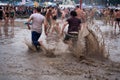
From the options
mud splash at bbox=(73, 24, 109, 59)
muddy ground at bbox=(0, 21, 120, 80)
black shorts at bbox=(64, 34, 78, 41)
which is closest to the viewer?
muddy ground at bbox=(0, 21, 120, 80)

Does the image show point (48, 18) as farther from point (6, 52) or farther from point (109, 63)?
point (109, 63)

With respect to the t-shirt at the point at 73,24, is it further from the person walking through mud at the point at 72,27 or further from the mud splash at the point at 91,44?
the mud splash at the point at 91,44

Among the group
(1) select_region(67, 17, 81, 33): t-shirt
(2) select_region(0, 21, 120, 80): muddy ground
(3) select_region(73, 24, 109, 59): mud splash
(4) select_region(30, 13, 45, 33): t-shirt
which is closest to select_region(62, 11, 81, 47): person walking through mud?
(1) select_region(67, 17, 81, 33): t-shirt

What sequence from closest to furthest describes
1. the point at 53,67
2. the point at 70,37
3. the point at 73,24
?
the point at 53,67
the point at 70,37
the point at 73,24

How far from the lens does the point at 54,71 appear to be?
862 centimetres

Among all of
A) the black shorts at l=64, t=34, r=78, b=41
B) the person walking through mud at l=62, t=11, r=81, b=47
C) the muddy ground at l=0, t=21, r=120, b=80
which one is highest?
the person walking through mud at l=62, t=11, r=81, b=47

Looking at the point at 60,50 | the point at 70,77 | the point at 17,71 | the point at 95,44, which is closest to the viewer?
the point at 70,77

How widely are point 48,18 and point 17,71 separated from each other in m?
10.2

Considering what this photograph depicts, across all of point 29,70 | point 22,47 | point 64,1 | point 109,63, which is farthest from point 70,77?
point 64,1

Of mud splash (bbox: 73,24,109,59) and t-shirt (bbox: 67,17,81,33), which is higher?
Answer: t-shirt (bbox: 67,17,81,33)

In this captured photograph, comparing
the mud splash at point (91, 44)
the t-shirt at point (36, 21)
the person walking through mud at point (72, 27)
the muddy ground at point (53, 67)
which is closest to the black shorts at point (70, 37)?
the person walking through mud at point (72, 27)

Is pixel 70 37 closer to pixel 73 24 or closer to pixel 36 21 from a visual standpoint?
pixel 73 24

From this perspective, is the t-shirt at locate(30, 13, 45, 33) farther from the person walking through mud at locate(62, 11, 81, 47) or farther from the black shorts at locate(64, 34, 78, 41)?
the black shorts at locate(64, 34, 78, 41)

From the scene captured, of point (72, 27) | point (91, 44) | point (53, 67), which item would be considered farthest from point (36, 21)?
point (53, 67)
